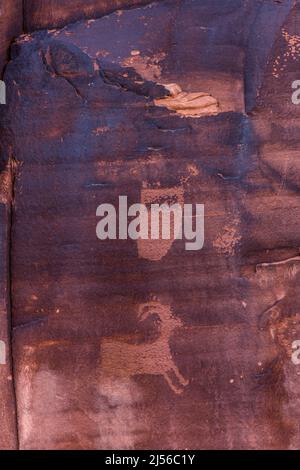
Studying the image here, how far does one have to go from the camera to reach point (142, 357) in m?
2.31

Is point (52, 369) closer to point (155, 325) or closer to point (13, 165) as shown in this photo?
point (155, 325)

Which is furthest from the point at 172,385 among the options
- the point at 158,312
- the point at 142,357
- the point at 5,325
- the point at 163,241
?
the point at 5,325

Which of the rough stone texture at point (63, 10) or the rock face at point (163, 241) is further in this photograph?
the rough stone texture at point (63, 10)

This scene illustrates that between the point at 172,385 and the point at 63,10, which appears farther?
the point at 63,10

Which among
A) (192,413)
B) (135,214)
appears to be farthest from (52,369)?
(135,214)

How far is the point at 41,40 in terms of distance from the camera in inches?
92.5

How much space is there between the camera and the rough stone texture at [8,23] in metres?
2.36

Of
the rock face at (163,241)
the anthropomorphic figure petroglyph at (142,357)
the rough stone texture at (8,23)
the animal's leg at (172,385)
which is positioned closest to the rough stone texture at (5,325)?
the rock face at (163,241)

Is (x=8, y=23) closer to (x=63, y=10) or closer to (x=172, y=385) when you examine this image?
(x=63, y=10)

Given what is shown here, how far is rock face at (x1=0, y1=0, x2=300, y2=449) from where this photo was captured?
89.7 inches

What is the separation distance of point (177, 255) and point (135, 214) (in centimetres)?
29

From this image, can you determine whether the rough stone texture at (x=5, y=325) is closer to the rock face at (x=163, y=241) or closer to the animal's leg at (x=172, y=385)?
the rock face at (x=163, y=241)

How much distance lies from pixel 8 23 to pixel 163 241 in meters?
1.36

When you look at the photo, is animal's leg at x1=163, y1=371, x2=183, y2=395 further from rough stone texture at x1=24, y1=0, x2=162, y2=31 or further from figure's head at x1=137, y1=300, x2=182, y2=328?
rough stone texture at x1=24, y1=0, x2=162, y2=31
